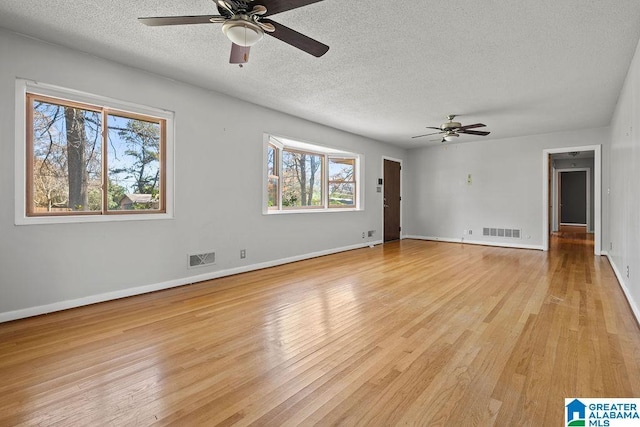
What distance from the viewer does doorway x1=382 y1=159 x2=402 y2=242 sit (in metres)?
8.22

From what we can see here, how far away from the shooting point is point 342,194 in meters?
7.16

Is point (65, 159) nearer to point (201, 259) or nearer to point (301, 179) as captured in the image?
point (201, 259)

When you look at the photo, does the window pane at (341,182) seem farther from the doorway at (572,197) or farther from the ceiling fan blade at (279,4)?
the doorway at (572,197)

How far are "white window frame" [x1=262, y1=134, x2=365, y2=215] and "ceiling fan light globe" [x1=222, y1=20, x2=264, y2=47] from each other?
2.89 metres

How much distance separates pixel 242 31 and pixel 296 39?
396 millimetres

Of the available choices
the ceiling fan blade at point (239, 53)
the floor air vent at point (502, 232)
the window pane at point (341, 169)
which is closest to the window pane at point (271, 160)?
the window pane at point (341, 169)

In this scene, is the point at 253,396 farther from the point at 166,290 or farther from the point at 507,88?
the point at 507,88

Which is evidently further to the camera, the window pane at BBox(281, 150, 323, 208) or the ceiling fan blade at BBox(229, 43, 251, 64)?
the window pane at BBox(281, 150, 323, 208)

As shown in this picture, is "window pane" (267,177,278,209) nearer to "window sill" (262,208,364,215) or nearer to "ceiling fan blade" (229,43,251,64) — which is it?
"window sill" (262,208,364,215)

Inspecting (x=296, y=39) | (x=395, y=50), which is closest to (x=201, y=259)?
(x=296, y=39)

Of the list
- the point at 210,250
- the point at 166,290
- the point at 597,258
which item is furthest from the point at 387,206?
the point at 166,290

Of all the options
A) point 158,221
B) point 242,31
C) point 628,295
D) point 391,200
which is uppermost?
point 242,31

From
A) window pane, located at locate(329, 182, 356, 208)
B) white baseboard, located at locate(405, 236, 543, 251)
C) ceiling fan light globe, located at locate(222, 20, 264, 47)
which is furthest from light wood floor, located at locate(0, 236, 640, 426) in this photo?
white baseboard, located at locate(405, 236, 543, 251)

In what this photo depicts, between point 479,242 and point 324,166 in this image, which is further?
point 479,242
